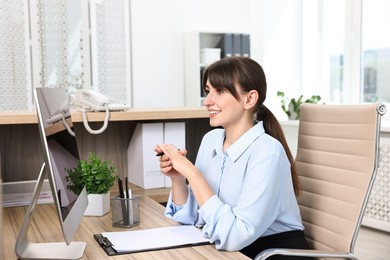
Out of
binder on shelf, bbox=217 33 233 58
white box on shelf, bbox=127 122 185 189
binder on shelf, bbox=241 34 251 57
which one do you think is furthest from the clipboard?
binder on shelf, bbox=241 34 251 57

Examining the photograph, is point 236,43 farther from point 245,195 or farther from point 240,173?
point 245,195

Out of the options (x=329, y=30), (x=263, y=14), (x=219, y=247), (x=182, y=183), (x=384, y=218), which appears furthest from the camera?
(x=263, y=14)

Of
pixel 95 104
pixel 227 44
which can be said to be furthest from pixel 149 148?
pixel 227 44

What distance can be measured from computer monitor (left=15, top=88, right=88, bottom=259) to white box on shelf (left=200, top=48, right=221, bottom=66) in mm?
3825

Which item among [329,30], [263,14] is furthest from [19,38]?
[329,30]

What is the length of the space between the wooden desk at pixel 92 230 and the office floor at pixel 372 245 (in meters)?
2.00

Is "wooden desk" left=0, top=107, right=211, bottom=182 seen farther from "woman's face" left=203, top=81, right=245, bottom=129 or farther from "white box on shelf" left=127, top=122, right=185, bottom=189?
"woman's face" left=203, top=81, right=245, bottom=129

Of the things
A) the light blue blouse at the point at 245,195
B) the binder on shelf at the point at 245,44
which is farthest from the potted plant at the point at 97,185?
the binder on shelf at the point at 245,44

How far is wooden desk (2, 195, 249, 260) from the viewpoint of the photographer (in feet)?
3.84

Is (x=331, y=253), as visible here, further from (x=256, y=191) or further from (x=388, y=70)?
(x=388, y=70)

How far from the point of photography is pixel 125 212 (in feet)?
4.76

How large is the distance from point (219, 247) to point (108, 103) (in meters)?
0.88

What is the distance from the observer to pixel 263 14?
543 centimetres

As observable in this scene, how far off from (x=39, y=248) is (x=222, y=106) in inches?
26.1
